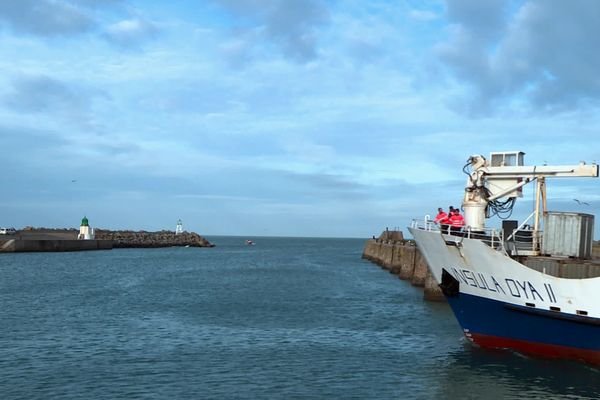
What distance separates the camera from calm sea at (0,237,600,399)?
18.4 metres

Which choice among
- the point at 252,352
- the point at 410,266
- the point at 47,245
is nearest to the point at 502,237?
the point at 252,352

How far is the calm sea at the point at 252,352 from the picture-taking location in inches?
725

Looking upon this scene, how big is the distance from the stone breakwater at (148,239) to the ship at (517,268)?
114m

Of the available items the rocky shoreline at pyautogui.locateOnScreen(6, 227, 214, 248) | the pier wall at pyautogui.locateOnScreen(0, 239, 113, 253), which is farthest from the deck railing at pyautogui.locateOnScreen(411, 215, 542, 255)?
the rocky shoreline at pyautogui.locateOnScreen(6, 227, 214, 248)

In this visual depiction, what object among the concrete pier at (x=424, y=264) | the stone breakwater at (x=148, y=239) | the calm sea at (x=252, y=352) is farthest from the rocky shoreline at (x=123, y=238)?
the calm sea at (x=252, y=352)

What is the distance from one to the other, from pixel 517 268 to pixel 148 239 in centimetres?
13136

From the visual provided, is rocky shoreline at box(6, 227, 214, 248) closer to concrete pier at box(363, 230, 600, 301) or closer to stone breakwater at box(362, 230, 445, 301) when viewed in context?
concrete pier at box(363, 230, 600, 301)

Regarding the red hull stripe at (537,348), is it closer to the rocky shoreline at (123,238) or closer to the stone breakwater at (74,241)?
the stone breakwater at (74,241)

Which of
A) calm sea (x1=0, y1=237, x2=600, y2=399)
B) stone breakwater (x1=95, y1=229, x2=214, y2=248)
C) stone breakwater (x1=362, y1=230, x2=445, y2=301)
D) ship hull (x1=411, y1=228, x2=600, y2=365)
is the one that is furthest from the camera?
stone breakwater (x1=95, y1=229, x2=214, y2=248)

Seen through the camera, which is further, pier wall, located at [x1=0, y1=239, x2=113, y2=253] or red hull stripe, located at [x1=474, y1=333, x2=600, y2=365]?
pier wall, located at [x1=0, y1=239, x2=113, y2=253]

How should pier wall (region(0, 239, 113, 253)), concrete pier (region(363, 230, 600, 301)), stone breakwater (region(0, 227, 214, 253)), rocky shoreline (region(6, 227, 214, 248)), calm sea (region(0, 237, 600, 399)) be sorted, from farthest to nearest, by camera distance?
rocky shoreline (region(6, 227, 214, 248)) → stone breakwater (region(0, 227, 214, 253)) → pier wall (region(0, 239, 113, 253)) → concrete pier (region(363, 230, 600, 301)) → calm sea (region(0, 237, 600, 399))

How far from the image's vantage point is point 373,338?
2644 centimetres

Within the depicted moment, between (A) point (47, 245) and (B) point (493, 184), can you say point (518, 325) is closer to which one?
(B) point (493, 184)

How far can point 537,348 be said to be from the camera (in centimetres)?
2072
